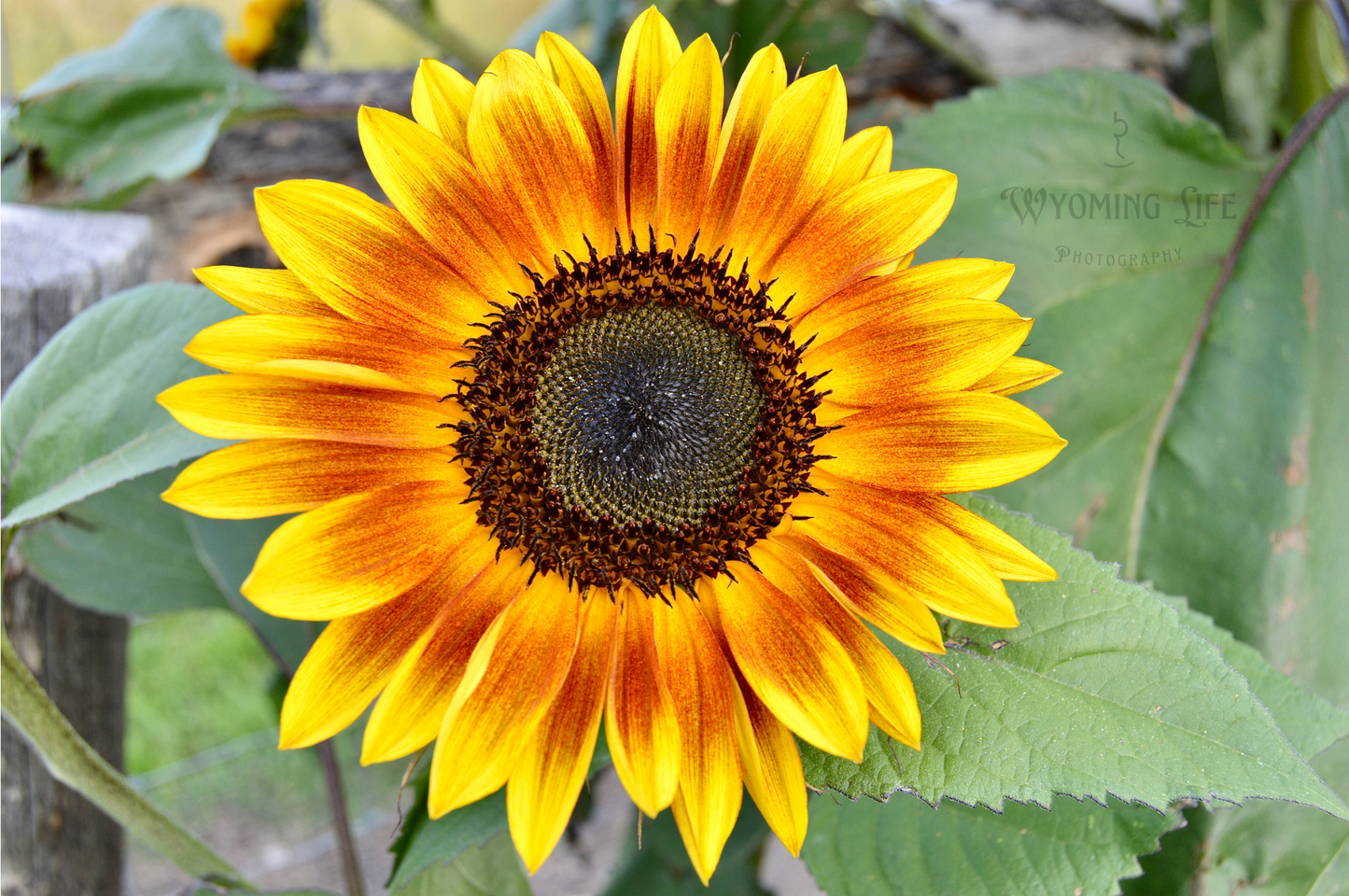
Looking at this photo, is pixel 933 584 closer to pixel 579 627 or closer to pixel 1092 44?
pixel 579 627

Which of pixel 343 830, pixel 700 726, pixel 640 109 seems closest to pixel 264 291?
pixel 640 109

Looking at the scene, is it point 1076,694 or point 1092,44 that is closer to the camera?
point 1076,694

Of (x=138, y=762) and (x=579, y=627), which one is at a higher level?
(x=579, y=627)

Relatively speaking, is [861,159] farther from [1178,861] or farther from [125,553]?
[125,553]

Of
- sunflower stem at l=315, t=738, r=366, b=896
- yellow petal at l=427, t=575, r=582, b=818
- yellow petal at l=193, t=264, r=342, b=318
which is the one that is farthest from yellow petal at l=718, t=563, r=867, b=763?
sunflower stem at l=315, t=738, r=366, b=896

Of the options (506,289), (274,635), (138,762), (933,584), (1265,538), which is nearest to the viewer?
(933,584)

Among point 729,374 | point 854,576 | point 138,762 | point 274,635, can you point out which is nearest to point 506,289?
point 729,374

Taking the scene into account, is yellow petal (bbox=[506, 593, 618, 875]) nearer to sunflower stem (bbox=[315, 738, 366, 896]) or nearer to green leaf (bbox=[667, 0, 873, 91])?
sunflower stem (bbox=[315, 738, 366, 896])

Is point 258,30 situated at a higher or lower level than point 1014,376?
higher
